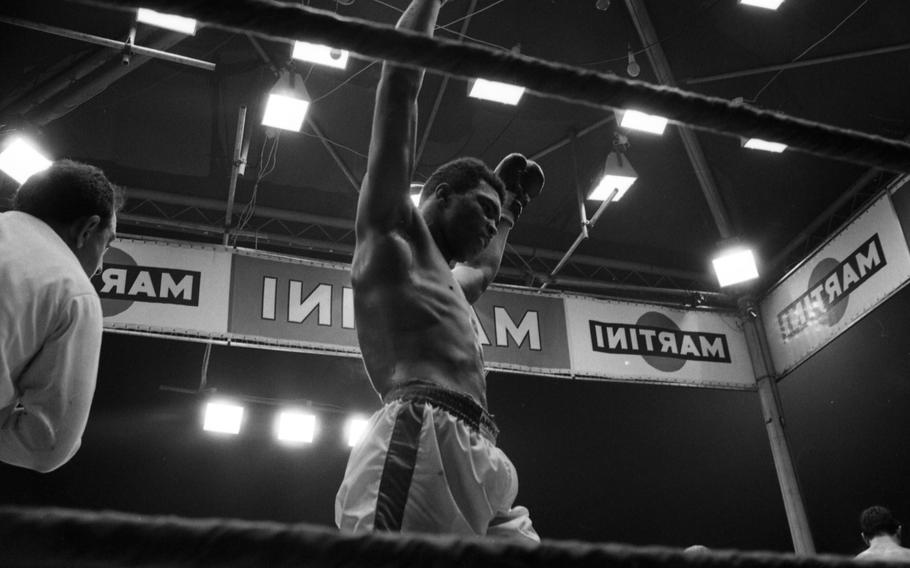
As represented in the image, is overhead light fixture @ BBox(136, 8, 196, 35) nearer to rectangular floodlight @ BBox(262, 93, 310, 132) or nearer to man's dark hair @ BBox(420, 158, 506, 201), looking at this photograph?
Result: rectangular floodlight @ BBox(262, 93, 310, 132)

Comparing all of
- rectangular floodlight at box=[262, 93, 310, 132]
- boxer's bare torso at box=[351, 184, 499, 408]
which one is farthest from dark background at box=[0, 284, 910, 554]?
boxer's bare torso at box=[351, 184, 499, 408]

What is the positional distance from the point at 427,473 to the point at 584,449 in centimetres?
572

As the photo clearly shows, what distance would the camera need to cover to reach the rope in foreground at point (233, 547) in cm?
48

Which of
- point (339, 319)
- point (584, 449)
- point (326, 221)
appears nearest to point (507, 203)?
point (339, 319)

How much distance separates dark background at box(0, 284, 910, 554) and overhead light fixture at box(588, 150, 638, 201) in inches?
83.4

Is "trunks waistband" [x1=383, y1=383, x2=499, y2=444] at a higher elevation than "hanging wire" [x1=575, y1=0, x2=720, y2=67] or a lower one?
lower

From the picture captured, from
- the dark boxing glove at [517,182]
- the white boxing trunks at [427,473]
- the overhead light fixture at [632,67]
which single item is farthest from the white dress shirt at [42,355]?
→ the overhead light fixture at [632,67]

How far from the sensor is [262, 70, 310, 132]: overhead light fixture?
177 inches

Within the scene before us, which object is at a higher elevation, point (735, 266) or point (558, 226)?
point (558, 226)

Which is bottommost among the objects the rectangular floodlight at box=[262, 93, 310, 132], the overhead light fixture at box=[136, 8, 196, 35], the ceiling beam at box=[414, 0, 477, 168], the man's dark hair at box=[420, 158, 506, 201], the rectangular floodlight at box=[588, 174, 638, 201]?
the man's dark hair at box=[420, 158, 506, 201]

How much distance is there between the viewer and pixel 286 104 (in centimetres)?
452

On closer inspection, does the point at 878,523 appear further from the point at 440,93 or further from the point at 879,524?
the point at 440,93

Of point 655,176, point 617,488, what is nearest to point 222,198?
point 655,176

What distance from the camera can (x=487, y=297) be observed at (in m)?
5.40
